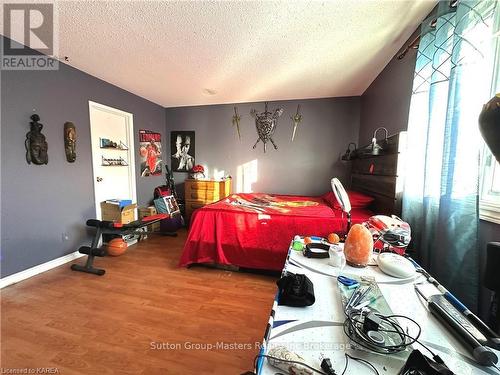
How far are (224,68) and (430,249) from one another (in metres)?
2.72

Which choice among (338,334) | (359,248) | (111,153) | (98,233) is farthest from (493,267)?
(111,153)

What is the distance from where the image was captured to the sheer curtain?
1.15 meters

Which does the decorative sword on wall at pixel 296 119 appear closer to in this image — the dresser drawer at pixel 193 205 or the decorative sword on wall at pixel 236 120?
the decorative sword on wall at pixel 236 120

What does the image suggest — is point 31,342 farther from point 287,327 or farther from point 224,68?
point 224,68

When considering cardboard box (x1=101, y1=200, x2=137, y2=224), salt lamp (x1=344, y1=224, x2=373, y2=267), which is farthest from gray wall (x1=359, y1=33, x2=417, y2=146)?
cardboard box (x1=101, y1=200, x2=137, y2=224)

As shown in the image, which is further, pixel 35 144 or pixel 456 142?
pixel 35 144

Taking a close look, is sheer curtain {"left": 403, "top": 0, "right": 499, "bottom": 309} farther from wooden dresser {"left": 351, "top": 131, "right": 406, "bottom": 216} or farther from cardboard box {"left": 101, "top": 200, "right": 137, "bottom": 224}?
cardboard box {"left": 101, "top": 200, "right": 137, "bottom": 224}

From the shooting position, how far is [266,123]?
3943mm

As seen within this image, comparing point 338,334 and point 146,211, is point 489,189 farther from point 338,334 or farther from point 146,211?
point 146,211

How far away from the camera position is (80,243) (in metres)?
2.81

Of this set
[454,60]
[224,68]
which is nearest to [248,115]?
[224,68]

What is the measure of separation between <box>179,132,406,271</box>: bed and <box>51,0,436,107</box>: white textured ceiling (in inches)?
40.4

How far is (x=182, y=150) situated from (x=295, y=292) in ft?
13.5

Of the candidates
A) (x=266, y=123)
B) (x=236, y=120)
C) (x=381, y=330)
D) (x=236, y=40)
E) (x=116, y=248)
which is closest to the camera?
(x=381, y=330)
